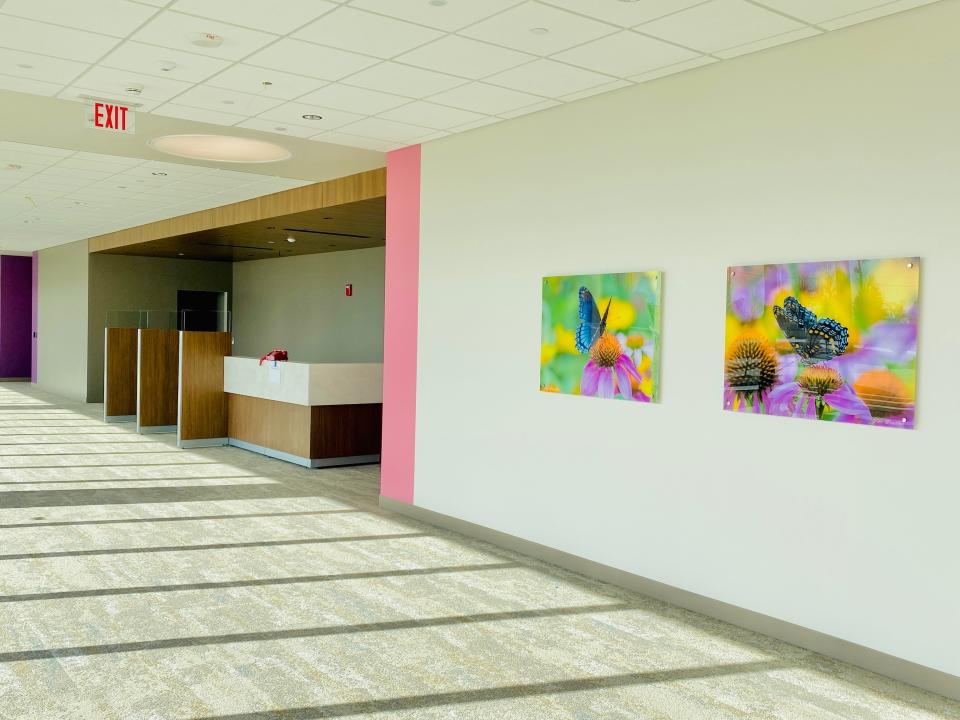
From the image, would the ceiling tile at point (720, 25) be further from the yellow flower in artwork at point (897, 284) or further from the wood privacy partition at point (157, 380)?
the wood privacy partition at point (157, 380)

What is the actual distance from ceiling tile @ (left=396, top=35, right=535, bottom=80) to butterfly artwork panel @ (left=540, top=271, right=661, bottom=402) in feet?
5.04

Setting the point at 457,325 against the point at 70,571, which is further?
the point at 457,325

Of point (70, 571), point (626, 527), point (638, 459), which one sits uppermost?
point (638, 459)

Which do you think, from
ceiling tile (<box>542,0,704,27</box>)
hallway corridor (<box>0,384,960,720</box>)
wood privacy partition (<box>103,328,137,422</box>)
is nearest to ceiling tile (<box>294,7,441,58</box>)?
ceiling tile (<box>542,0,704,27</box>)

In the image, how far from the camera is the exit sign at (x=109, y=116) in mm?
6273

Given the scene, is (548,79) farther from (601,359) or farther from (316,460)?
(316,460)

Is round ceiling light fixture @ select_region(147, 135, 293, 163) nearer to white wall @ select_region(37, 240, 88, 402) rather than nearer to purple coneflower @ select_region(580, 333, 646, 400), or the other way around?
purple coneflower @ select_region(580, 333, 646, 400)

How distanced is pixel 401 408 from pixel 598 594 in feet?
9.70

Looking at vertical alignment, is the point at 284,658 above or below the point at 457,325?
below

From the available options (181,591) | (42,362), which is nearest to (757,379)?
(181,591)

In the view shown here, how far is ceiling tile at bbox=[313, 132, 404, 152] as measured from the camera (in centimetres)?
726

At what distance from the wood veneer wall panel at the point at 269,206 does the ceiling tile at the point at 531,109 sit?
2.38 meters

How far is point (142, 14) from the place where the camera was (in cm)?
449

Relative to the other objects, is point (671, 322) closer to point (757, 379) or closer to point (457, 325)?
point (757, 379)
